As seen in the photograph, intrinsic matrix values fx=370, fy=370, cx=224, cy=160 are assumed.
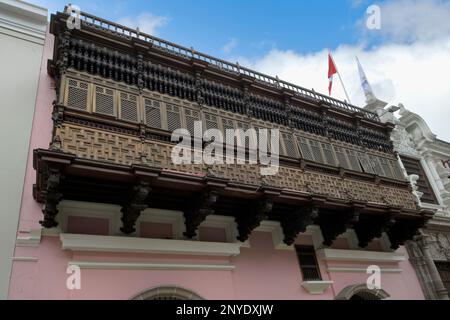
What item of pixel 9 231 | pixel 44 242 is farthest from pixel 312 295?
pixel 9 231

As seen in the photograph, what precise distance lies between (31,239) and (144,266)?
1814 mm

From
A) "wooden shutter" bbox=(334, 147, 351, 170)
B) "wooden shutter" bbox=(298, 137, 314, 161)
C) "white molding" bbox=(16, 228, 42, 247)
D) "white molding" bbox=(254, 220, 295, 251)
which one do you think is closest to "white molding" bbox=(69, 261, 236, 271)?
"white molding" bbox=(16, 228, 42, 247)

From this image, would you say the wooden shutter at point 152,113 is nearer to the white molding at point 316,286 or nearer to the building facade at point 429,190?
the white molding at point 316,286

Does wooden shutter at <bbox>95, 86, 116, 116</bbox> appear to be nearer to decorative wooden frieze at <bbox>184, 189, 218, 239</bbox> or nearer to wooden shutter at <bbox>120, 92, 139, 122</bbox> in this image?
wooden shutter at <bbox>120, 92, 139, 122</bbox>

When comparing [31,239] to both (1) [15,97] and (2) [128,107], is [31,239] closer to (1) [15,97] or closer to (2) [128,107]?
(2) [128,107]

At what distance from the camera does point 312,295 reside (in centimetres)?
765

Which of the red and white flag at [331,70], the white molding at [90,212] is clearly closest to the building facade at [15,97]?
the white molding at [90,212]

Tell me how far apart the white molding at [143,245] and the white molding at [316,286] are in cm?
167

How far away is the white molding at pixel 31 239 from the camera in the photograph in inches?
226

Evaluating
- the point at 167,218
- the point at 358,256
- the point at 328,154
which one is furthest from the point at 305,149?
the point at 167,218

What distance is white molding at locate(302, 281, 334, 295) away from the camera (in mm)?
7582
